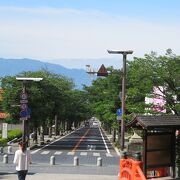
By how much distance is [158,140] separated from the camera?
19.2 meters

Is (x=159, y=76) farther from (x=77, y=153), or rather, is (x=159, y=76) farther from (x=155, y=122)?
(x=77, y=153)

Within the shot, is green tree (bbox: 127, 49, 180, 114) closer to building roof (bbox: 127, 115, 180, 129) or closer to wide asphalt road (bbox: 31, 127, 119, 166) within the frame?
building roof (bbox: 127, 115, 180, 129)

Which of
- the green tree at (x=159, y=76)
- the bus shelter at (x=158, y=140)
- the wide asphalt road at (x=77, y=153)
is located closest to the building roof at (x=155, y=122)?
the bus shelter at (x=158, y=140)

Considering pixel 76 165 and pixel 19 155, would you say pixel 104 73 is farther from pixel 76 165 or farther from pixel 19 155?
pixel 19 155

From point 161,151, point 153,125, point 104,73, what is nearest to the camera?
point 153,125

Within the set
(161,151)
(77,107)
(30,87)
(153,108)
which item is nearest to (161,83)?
(153,108)

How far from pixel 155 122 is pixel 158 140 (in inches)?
43.0

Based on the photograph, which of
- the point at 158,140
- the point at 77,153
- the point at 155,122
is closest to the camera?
the point at 155,122

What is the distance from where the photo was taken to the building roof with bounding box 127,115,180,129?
58.9 ft

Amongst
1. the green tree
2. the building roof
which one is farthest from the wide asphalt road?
the building roof

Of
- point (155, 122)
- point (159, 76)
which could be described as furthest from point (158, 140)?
point (159, 76)

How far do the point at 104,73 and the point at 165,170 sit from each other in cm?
862

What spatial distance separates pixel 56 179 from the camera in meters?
21.3

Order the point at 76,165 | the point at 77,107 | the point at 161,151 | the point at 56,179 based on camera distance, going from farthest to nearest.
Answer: the point at 77,107, the point at 76,165, the point at 56,179, the point at 161,151
